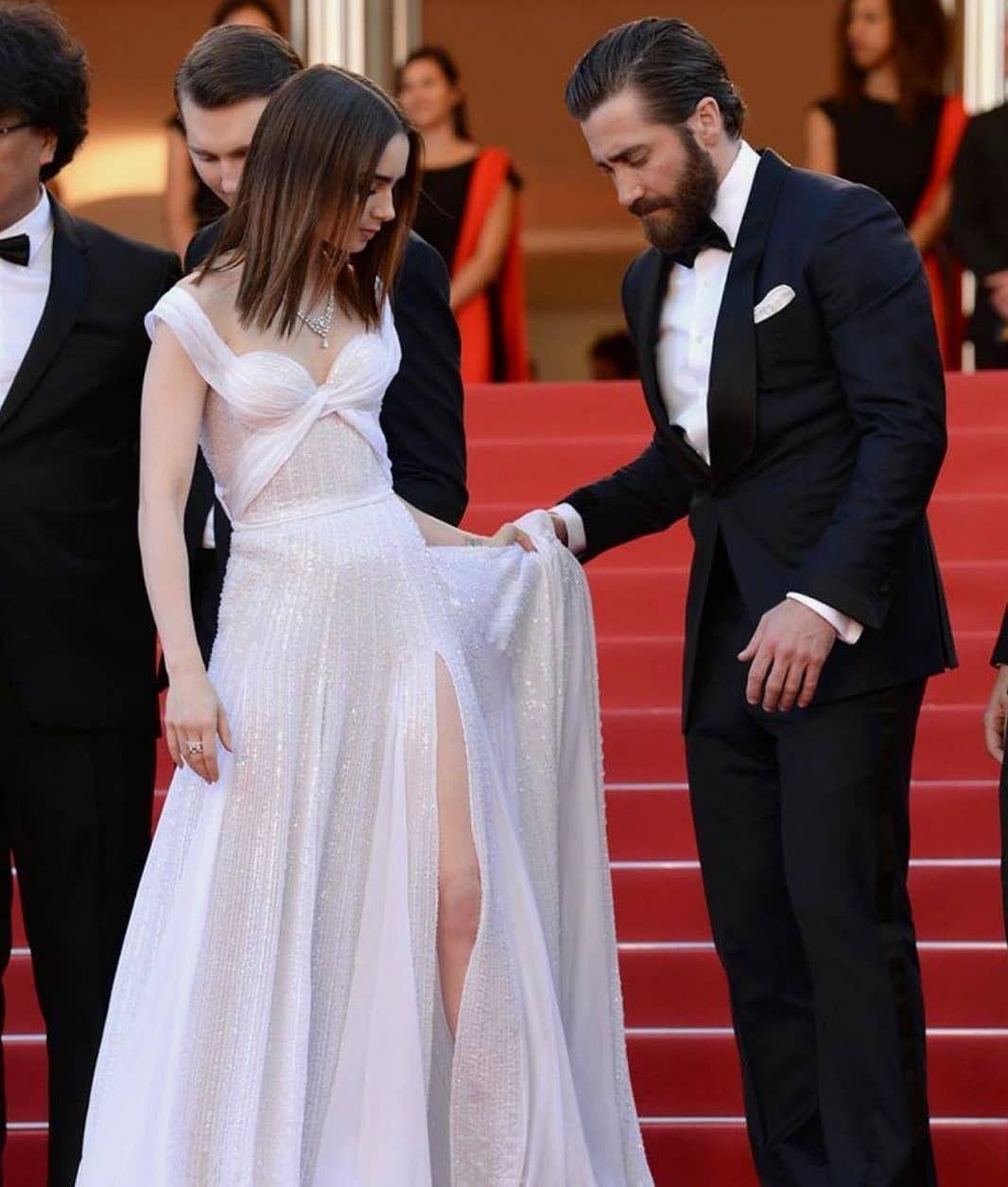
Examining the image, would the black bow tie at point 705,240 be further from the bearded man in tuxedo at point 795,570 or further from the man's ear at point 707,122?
the man's ear at point 707,122

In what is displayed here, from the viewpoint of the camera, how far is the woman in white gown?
3.75 meters

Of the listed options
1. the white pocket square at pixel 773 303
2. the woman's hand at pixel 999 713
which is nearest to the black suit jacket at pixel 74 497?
the white pocket square at pixel 773 303

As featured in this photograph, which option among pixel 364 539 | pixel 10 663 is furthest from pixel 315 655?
pixel 10 663

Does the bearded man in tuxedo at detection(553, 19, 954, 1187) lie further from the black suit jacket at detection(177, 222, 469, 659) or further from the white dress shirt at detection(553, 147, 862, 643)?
the black suit jacket at detection(177, 222, 469, 659)

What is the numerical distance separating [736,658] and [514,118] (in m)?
11.8

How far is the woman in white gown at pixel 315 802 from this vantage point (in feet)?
12.3

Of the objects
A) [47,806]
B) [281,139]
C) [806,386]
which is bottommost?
[47,806]

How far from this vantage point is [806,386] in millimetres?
3957

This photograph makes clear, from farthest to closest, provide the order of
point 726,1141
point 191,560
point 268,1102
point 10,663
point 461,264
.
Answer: point 461,264 → point 726,1141 → point 191,560 → point 10,663 → point 268,1102

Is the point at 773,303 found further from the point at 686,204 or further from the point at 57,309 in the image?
the point at 57,309

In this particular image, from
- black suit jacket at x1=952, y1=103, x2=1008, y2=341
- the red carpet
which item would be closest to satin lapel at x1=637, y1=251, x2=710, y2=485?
the red carpet

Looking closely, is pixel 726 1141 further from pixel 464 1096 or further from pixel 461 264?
pixel 461 264

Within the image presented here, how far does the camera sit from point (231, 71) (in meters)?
4.24

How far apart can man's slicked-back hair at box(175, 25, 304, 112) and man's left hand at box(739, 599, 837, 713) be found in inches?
49.6
